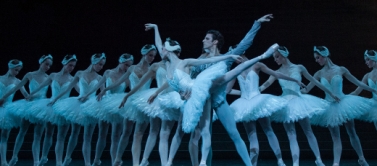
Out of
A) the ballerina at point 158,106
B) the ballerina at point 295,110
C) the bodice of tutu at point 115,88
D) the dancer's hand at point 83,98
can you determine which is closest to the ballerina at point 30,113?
the dancer's hand at point 83,98

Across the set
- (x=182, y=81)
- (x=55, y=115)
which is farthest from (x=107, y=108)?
(x=182, y=81)

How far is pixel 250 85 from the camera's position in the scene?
15.5 ft

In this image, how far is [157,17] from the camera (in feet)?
27.7

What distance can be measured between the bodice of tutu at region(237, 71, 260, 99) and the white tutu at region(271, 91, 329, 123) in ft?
0.99

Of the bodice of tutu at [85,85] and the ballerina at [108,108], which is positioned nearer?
the ballerina at [108,108]

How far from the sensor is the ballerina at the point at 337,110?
16.1ft

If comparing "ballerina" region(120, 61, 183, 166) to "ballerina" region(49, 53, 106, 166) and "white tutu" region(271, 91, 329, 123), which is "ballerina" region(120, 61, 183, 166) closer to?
"ballerina" region(49, 53, 106, 166)

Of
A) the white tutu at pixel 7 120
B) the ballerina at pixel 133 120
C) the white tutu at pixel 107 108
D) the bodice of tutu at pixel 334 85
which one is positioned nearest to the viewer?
the ballerina at pixel 133 120

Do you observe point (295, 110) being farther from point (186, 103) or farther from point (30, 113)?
point (30, 113)

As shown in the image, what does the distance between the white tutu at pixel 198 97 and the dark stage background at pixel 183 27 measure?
4623 mm

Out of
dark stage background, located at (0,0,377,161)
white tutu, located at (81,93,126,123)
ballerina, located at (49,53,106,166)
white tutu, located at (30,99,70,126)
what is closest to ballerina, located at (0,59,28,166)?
white tutu, located at (30,99,70,126)

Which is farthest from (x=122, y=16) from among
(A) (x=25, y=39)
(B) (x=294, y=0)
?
(B) (x=294, y=0)

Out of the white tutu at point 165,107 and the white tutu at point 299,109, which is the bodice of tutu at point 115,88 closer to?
the white tutu at point 165,107

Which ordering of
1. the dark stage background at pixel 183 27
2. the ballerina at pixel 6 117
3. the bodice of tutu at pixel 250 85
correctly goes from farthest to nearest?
the dark stage background at pixel 183 27, the ballerina at pixel 6 117, the bodice of tutu at pixel 250 85
